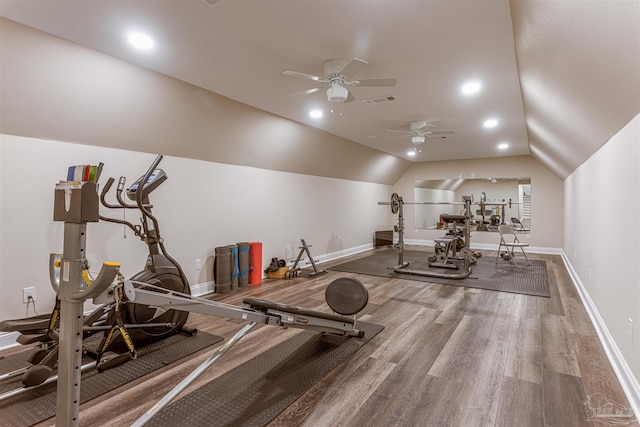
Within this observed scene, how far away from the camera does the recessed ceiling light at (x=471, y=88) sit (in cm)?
350

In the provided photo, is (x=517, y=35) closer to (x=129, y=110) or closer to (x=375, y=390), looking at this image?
(x=375, y=390)

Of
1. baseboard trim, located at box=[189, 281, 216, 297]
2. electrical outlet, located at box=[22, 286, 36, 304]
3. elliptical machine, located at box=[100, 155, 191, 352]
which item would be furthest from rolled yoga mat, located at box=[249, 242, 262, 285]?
electrical outlet, located at box=[22, 286, 36, 304]

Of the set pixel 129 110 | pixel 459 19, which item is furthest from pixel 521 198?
pixel 129 110

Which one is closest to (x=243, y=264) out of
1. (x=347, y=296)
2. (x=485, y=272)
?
(x=347, y=296)

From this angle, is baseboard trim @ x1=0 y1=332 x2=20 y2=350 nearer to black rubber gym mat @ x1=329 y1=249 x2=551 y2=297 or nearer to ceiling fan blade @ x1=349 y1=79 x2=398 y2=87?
ceiling fan blade @ x1=349 y1=79 x2=398 y2=87

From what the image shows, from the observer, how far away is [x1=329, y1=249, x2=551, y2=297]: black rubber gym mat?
4855mm

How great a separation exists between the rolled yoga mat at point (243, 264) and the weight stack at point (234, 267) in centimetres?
7

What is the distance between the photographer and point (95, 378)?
2.32 m

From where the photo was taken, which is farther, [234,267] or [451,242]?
[451,242]

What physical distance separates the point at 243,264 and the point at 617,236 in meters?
4.23

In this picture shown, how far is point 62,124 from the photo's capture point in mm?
2982

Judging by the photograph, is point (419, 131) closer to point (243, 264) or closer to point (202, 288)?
point (243, 264)

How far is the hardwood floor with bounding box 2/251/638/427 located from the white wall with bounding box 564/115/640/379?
328mm

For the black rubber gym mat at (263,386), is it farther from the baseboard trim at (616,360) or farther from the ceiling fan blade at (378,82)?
the ceiling fan blade at (378,82)
